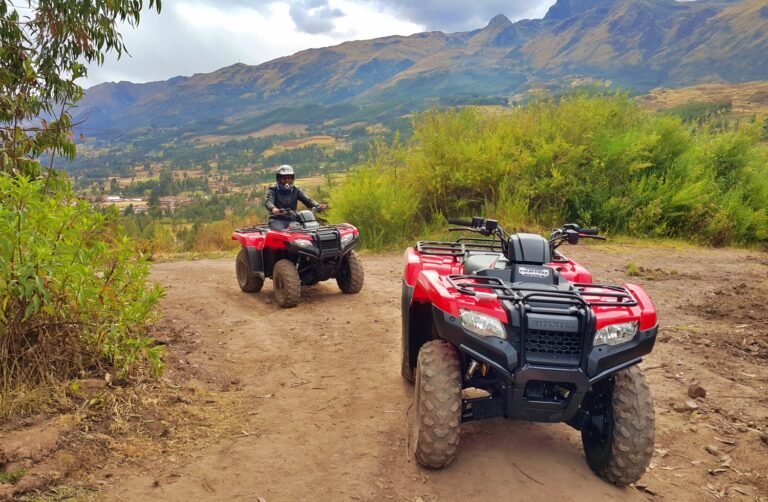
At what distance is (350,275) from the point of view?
26.0 feet

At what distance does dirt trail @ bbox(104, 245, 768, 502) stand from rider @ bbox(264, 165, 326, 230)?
1292mm

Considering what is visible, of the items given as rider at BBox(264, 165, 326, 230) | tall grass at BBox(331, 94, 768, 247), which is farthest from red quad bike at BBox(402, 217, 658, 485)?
tall grass at BBox(331, 94, 768, 247)

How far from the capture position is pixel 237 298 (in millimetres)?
8031

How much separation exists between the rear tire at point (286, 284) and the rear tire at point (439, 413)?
433cm

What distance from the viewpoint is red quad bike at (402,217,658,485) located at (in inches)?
114

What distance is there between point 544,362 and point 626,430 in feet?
2.03

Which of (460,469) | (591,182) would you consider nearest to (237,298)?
(460,469)

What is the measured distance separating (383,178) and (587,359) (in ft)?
32.7

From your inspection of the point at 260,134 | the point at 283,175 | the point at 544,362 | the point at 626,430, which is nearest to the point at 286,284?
the point at 283,175

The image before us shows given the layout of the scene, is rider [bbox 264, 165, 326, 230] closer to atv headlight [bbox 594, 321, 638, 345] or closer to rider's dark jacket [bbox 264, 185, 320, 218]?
rider's dark jacket [bbox 264, 185, 320, 218]

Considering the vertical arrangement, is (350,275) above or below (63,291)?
below

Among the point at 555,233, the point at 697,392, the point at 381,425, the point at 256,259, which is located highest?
the point at 555,233

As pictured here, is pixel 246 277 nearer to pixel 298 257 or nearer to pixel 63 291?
pixel 298 257

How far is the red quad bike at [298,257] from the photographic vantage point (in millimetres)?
7379
